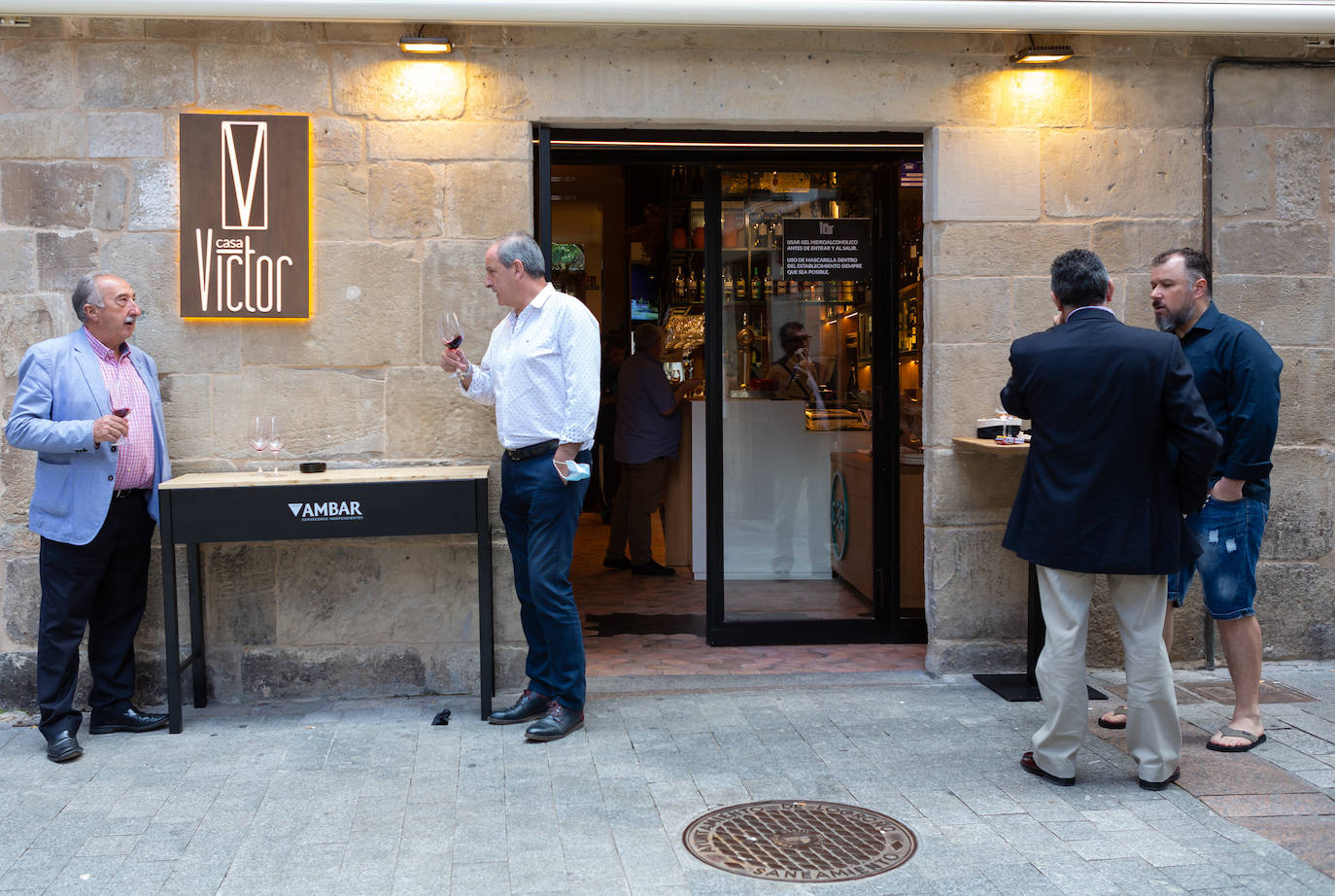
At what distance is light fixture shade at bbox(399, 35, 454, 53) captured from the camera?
16.0 ft

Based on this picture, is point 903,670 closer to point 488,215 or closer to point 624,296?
point 488,215

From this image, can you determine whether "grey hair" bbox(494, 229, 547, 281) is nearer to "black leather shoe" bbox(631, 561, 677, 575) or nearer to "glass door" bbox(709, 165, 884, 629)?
"glass door" bbox(709, 165, 884, 629)

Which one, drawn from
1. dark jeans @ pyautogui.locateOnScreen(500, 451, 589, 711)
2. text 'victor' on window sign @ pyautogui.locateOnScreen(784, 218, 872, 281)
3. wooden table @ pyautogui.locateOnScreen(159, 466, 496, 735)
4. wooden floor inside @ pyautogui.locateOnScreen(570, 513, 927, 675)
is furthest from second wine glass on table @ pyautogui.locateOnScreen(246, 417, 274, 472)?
text 'victor' on window sign @ pyautogui.locateOnScreen(784, 218, 872, 281)

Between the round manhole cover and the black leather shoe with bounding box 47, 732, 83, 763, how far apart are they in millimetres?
2350

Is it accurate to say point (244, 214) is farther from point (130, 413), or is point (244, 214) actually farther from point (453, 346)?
point (453, 346)

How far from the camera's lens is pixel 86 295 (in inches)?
177

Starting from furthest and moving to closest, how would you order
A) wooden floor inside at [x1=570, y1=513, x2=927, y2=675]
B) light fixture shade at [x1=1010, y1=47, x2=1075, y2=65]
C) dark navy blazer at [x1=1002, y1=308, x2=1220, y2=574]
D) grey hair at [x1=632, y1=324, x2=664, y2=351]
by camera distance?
grey hair at [x1=632, y1=324, x2=664, y2=351] → wooden floor inside at [x1=570, y1=513, x2=927, y2=675] → light fixture shade at [x1=1010, y1=47, x2=1075, y2=65] → dark navy blazer at [x1=1002, y1=308, x2=1220, y2=574]

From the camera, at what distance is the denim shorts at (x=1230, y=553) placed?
4246 mm

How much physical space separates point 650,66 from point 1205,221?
2.65m

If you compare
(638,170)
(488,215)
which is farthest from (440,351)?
(638,170)

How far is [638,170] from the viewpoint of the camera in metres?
11.0

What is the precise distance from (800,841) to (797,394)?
3.00 metres

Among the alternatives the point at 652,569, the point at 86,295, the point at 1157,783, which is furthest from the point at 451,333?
the point at 652,569

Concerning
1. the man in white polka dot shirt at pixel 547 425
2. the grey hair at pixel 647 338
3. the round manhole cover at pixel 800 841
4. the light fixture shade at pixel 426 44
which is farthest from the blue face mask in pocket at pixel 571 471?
the grey hair at pixel 647 338
